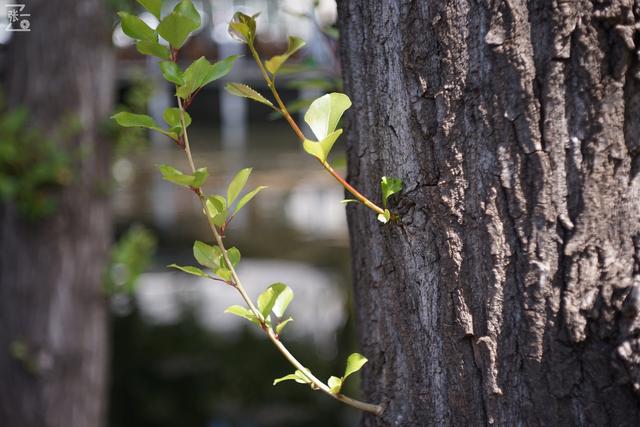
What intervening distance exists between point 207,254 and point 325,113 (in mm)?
175

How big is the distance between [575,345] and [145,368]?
3927mm

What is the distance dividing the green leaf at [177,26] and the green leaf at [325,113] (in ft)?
0.38

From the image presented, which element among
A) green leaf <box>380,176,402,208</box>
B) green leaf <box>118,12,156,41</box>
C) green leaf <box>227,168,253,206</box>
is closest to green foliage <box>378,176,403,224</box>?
green leaf <box>380,176,402,208</box>

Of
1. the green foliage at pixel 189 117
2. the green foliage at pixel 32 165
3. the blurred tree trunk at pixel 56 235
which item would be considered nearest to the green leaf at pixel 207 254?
the green foliage at pixel 189 117

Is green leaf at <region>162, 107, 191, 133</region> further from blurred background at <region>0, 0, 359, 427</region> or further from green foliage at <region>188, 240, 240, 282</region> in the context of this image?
blurred background at <region>0, 0, 359, 427</region>

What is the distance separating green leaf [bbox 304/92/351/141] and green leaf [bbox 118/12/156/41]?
15cm

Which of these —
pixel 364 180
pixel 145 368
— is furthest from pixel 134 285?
pixel 364 180

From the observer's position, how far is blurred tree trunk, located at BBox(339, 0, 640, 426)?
603 mm

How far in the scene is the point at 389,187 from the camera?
65 cm

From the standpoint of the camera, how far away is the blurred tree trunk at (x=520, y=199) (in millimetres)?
603

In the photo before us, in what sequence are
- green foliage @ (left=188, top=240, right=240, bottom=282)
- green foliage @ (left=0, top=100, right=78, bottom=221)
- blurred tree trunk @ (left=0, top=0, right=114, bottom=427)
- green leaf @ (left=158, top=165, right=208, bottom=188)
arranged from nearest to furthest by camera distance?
green leaf @ (left=158, top=165, right=208, bottom=188) → green foliage @ (left=188, top=240, right=240, bottom=282) → green foliage @ (left=0, top=100, right=78, bottom=221) → blurred tree trunk @ (left=0, top=0, right=114, bottom=427)

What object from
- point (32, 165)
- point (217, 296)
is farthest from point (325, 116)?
point (217, 296)

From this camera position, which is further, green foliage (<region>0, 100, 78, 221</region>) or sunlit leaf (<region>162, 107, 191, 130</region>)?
green foliage (<region>0, 100, 78, 221</region>)
